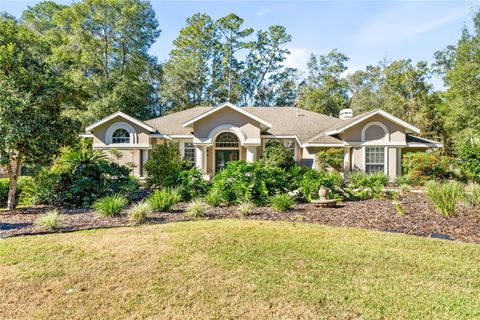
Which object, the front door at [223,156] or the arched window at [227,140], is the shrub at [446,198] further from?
the front door at [223,156]

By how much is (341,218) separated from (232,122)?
1245cm

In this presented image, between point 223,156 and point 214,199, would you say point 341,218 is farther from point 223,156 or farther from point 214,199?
point 223,156

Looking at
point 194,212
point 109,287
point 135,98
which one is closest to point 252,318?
point 109,287

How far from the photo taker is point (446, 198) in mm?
8391

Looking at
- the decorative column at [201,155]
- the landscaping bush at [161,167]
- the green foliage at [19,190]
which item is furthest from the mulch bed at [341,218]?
the decorative column at [201,155]

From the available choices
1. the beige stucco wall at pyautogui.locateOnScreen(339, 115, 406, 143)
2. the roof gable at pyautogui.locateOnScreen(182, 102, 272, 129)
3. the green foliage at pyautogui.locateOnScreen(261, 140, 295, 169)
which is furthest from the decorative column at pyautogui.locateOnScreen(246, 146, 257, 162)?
the beige stucco wall at pyautogui.locateOnScreen(339, 115, 406, 143)

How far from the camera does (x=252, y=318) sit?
3660mm

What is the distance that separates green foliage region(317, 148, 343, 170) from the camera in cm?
1869

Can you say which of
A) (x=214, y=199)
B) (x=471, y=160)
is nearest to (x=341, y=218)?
(x=214, y=199)

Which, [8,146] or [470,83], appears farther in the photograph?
[470,83]

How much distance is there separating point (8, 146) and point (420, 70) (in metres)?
43.3

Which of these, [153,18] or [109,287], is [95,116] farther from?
[109,287]

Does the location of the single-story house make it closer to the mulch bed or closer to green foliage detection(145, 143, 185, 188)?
green foliage detection(145, 143, 185, 188)

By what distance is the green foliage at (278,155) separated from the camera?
19.1 m
